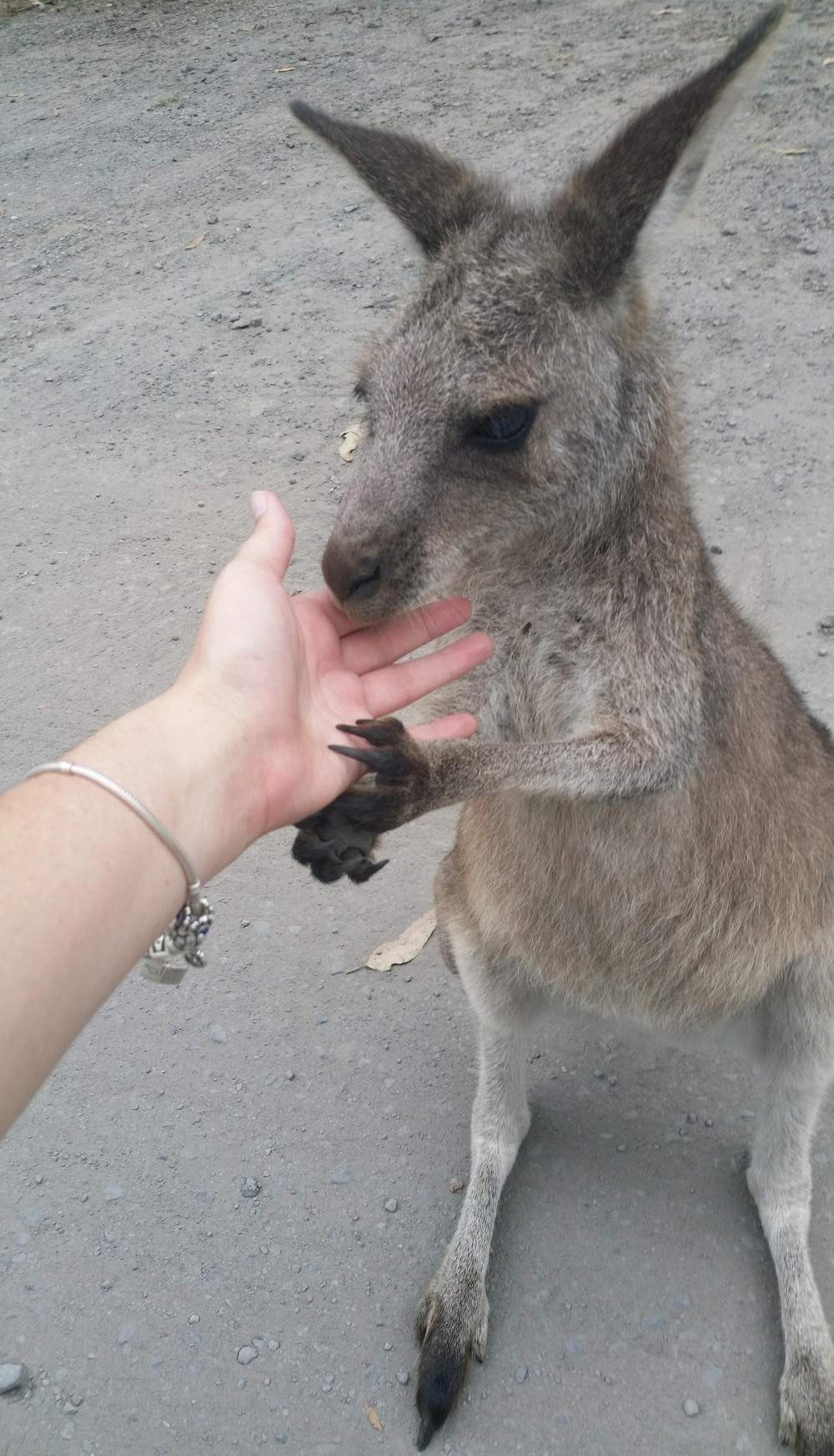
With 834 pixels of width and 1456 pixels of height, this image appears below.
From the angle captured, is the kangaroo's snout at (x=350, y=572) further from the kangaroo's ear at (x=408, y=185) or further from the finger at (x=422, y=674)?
the kangaroo's ear at (x=408, y=185)

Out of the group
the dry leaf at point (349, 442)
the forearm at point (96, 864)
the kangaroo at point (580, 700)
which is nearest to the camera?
the forearm at point (96, 864)

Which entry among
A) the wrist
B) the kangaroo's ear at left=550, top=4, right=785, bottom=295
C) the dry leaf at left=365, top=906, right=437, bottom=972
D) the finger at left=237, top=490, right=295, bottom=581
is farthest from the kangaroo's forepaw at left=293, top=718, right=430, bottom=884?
the dry leaf at left=365, top=906, right=437, bottom=972

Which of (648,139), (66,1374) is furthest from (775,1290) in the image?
(648,139)

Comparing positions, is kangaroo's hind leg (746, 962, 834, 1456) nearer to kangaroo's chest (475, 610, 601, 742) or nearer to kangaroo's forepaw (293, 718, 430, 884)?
kangaroo's chest (475, 610, 601, 742)

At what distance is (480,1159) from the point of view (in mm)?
2557

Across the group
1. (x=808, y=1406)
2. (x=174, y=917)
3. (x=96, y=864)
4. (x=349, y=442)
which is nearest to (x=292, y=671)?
(x=174, y=917)

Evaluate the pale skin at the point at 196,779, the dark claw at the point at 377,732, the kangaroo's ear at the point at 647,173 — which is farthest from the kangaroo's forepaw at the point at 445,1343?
the kangaroo's ear at the point at 647,173

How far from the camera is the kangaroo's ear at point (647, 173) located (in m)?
1.92

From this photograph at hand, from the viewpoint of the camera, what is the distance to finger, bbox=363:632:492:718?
7.15 ft

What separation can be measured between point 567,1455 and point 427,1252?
0.47m

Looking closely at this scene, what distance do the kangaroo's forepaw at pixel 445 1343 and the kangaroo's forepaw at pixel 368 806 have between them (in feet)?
3.09

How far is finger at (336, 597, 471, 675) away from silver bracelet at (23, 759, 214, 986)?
0.62 metres

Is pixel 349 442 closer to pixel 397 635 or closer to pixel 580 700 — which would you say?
pixel 397 635

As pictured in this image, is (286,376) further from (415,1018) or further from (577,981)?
(577,981)
